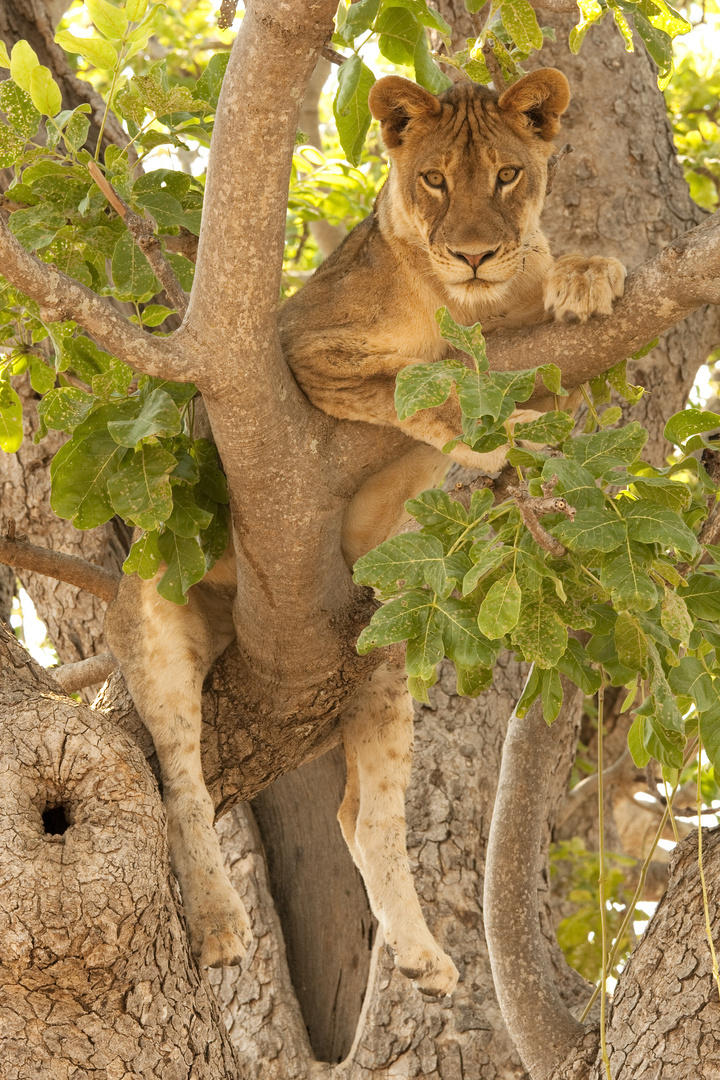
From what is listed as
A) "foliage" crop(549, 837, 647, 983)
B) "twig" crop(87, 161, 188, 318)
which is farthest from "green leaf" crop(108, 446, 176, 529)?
"foliage" crop(549, 837, 647, 983)

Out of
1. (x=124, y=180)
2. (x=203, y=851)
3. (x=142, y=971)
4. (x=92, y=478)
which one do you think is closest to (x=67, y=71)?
(x=124, y=180)

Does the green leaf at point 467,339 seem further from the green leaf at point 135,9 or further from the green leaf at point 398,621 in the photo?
the green leaf at point 135,9

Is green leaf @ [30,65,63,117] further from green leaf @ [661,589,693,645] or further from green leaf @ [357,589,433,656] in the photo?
green leaf @ [661,589,693,645]

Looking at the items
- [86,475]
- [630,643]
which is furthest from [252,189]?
[630,643]

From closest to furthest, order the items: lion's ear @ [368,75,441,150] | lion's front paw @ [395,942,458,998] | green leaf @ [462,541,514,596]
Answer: green leaf @ [462,541,514,596]
lion's ear @ [368,75,441,150]
lion's front paw @ [395,942,458,998]

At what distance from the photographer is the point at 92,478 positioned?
2639 mm

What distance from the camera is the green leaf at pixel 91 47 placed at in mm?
2385

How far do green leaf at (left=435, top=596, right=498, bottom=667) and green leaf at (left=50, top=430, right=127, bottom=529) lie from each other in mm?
978

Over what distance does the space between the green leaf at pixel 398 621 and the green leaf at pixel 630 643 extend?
0.36 metres

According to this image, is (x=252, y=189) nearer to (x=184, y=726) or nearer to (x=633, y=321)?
(x=633, y=321)

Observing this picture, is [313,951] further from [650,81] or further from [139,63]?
[139,63]

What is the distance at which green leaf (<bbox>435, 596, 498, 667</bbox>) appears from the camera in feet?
6.64

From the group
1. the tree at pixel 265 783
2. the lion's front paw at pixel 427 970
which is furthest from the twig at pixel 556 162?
the lion's front paw at pixel 427 970

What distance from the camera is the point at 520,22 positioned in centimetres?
238
